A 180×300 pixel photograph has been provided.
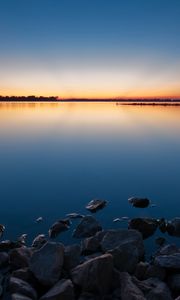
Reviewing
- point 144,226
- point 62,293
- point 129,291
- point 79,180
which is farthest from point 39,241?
point 79,180

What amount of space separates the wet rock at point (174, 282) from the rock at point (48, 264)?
2.32 metres

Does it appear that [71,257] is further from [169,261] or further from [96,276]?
[169,261]

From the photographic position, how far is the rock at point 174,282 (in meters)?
6.64

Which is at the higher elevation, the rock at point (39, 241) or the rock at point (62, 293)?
the rock at point (62, 293)

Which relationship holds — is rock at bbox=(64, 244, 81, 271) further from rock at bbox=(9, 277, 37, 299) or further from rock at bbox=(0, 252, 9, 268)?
rock at bbox=(0, 252, 9, 268)

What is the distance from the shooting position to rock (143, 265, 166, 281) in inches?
275

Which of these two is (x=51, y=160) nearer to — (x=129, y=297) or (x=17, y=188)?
(x=17, y=188)

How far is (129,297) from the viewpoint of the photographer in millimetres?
5914

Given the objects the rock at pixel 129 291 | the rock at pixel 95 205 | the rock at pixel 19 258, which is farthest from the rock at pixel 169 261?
the rock at pixel 95 205

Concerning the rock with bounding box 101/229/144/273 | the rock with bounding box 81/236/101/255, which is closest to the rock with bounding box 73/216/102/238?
the rock with bounding box 81/236/101/255

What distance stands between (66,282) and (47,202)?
6981 millimetres

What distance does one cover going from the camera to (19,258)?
24.8ft

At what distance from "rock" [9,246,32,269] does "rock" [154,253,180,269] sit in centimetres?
295

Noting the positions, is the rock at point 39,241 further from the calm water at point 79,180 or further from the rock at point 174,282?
the rock at point 174,282
